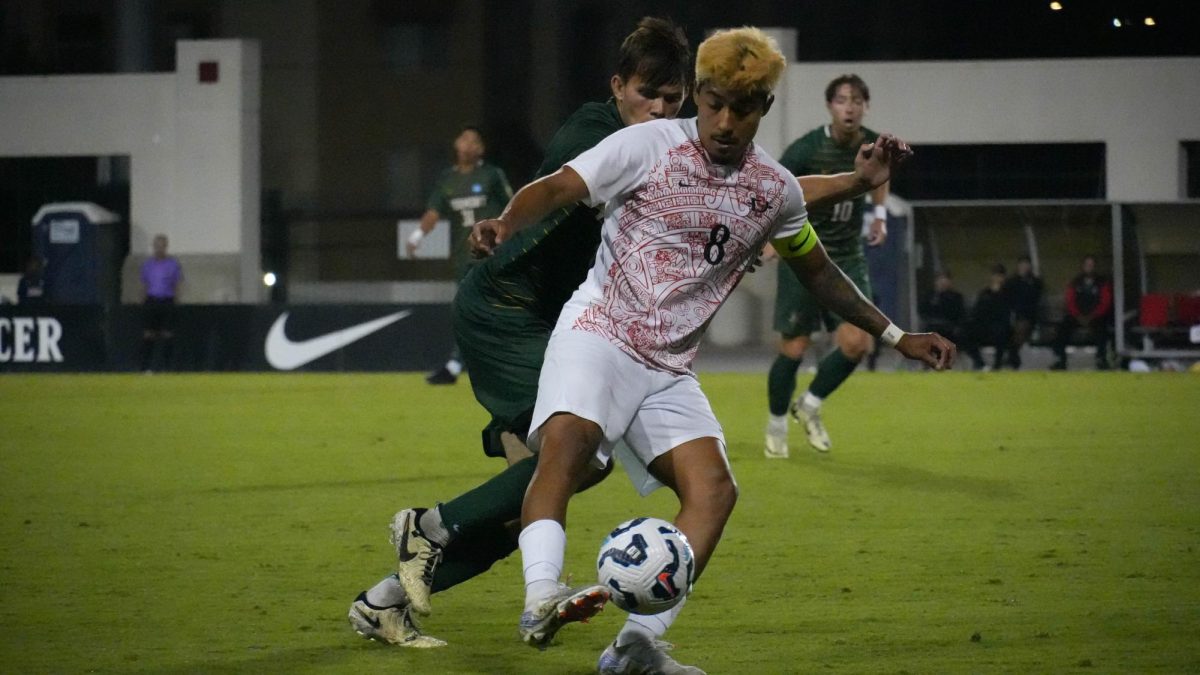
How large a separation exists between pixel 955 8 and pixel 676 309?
31.9 m

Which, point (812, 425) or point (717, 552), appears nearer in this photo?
point (717, 552)

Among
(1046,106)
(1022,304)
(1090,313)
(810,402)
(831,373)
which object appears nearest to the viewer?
(831,373)

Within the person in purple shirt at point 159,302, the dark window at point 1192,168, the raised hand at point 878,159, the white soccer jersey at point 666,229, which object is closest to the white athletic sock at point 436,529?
the white soccer jersey at point 666,229

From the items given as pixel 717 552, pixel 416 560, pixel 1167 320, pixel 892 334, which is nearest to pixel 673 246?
pixel 892 334

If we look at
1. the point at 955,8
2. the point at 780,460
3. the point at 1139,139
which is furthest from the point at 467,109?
the point at 780,460

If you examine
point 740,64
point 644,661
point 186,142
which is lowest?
point 644,661

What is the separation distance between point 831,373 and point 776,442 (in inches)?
23.2

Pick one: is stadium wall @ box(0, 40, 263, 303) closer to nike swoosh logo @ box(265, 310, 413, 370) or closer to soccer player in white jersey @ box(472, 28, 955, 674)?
nike swoosh logo @ box(265, 310, 413, 370)

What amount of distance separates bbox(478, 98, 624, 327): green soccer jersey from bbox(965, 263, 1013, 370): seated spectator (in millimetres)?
17586

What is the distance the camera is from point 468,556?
18.0 ft

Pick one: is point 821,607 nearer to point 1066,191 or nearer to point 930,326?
point 930,326

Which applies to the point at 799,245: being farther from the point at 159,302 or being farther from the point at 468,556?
the point at 159,302

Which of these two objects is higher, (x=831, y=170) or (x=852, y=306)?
(x=831, y=170)

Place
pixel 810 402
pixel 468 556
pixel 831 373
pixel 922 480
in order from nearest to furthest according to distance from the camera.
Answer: pixel 468 556, pixel 922 480, pixel 831 373, pixel 810 402
